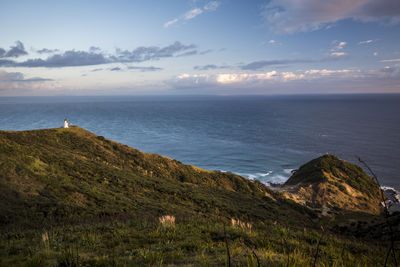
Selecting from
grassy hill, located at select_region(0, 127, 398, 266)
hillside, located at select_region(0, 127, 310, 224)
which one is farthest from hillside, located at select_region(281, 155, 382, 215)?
hillside, located at select_region(0, 127, 310, 224)

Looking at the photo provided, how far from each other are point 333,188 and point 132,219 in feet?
149

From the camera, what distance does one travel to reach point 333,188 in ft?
143

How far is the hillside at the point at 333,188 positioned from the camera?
4003cm

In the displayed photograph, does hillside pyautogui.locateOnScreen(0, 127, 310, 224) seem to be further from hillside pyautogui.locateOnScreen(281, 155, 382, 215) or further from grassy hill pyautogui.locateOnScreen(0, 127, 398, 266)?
hillside pyautogui.locateOnScreen(281, 155, 382, 215)

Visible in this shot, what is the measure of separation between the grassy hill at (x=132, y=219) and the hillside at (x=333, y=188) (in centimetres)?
740

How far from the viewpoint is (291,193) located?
137 feet

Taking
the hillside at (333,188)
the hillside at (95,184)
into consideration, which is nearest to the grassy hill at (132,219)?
the hillside at (95,184)

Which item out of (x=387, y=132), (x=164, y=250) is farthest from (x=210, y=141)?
(x=164, y=250)

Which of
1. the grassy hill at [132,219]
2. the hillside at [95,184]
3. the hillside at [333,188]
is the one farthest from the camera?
the hillside at [333,188]

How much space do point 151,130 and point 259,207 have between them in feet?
354

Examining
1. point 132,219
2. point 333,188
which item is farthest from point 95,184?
point 333,188

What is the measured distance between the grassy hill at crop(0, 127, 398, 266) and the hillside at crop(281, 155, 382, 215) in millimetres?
7400

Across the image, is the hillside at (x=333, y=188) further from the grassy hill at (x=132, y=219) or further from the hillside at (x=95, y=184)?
the hillside at (x=95, y=184)

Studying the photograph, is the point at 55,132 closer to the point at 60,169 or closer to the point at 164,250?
the point at 60,169
